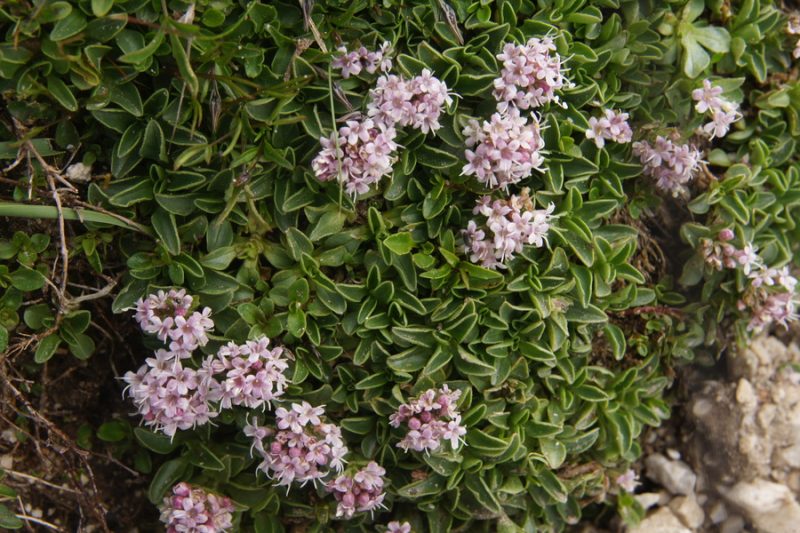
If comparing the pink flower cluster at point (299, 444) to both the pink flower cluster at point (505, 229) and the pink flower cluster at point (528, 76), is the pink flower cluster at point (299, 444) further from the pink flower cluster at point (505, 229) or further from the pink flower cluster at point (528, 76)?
the pink flower cluster at point (528, 76)

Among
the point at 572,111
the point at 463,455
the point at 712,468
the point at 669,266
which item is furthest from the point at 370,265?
the point at 712,468

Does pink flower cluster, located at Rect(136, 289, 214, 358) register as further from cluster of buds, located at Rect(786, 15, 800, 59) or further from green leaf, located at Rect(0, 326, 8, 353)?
cluster of buds, located at Rect(786, 15, 800, 59)

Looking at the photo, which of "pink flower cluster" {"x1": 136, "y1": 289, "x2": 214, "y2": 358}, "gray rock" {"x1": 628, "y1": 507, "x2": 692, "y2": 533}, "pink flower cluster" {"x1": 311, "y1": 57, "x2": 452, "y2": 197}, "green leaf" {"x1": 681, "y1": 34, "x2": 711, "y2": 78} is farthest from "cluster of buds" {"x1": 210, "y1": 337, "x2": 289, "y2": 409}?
"green leaf" {"x1": 681, "y1": 34, "x2": 711, "y2": 78}

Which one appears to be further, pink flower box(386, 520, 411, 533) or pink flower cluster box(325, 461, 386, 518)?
pink flower box(386, 520, 411, 533)

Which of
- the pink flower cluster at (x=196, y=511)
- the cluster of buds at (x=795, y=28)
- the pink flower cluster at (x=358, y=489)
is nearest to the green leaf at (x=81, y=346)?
the pink flower cluster at (x=196, y=511)

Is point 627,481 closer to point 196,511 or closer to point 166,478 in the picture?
point 196,511
